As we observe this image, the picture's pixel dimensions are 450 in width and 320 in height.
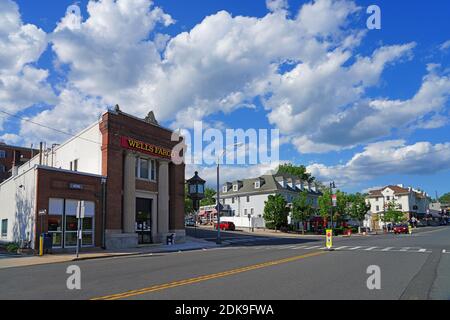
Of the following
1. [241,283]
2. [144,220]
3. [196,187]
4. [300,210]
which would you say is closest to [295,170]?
[300,210]

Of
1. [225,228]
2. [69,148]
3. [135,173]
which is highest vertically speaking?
[69,148]

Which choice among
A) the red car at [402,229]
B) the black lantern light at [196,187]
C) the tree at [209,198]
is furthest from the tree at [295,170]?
the black lantern light at [196,187]

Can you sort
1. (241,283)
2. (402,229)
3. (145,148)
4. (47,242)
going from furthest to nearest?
(402,229) < (145,148) < (47,242) < (241,283)

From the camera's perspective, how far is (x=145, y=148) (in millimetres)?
32812

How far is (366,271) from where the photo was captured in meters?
14.1

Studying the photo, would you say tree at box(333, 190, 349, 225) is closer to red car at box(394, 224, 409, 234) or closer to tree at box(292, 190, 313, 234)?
tree at box(292, 190, 313, 234)

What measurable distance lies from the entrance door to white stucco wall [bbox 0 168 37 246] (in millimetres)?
8306

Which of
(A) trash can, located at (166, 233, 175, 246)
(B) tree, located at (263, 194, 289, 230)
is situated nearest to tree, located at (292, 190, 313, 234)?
(B) tree, located at (263, 194, 289, 230)

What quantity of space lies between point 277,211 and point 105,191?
3781 cm

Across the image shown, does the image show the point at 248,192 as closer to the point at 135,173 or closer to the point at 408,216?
the point at 135,173

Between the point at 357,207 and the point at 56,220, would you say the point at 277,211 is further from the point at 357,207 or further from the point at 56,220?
the point at 56,220

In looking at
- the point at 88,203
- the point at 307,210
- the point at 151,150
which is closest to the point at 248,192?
the point at 307,210
